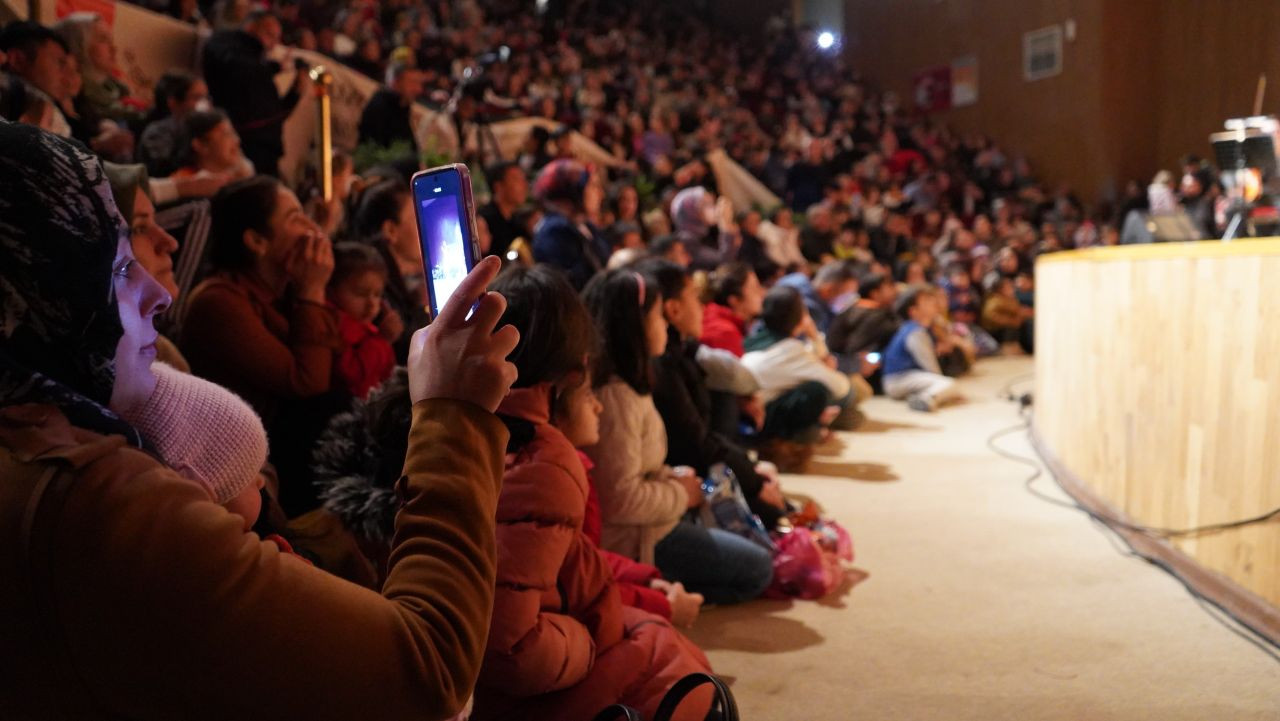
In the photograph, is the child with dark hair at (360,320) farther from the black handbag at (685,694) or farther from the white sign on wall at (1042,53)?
the white sign on wall at (1042,53)

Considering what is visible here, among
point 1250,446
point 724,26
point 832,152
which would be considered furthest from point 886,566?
point 724,26

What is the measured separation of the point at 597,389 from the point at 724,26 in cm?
1847

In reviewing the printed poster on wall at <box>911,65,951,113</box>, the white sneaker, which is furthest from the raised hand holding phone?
the printed poster on wall at <box>911,65,951,113</box>

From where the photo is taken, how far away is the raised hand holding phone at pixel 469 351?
3.25 ft

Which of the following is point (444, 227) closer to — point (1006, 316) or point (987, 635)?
point (987, 635)

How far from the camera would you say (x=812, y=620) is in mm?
2984

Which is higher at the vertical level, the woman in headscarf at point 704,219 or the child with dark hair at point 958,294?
the woman in headscarf at point 704,219

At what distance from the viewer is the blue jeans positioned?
297cm

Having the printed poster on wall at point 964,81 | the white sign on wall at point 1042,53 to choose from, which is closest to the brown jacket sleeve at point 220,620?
the white sign on wall at point 1042,53

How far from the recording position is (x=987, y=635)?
110 inches

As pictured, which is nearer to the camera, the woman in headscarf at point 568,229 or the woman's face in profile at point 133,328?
the woman's face in profile at point 133,328

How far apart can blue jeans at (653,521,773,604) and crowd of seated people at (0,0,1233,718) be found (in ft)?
0.04

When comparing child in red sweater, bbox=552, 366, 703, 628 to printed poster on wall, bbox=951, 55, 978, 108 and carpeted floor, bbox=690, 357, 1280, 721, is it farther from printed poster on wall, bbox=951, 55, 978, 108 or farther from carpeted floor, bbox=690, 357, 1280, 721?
printed poster on wall, bbox=951, 55, 978, 108

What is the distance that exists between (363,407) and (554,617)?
0.49m
